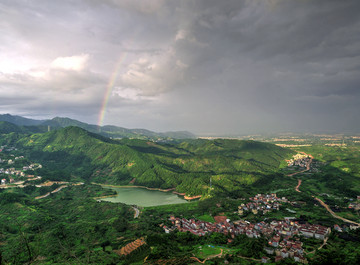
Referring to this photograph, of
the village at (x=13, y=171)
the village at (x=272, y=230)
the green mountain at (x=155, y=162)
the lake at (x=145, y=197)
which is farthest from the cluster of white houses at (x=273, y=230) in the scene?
the village at (x=13, y=171)

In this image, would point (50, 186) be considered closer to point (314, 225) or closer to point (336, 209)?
point (314, 225)

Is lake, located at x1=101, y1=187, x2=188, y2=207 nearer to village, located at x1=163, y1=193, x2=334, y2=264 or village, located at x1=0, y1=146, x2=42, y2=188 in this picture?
village, located at x1=163, y1=193, x2=334, y2=264

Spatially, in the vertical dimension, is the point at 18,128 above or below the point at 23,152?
above

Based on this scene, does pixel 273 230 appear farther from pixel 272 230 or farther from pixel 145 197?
pixel 145 197

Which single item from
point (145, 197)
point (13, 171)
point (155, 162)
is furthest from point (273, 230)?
point (13, 171)

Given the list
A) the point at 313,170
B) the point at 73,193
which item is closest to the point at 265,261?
the point at 73,193

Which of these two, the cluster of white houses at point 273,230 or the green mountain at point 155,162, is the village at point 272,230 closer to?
the cluster of white houses at point 273,230

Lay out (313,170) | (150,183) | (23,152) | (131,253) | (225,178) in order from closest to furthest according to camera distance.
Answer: (131,253) → (225,178) → (150,183) → (313,170) → (23,152)
